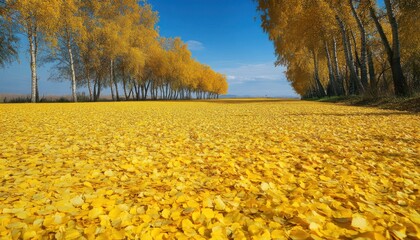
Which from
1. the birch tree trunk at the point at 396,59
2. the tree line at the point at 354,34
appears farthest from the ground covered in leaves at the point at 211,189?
the tree line at the point at 354,34

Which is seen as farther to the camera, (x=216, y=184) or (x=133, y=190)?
(x=216, y=184)

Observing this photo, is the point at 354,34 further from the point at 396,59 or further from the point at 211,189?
the point at 211,189

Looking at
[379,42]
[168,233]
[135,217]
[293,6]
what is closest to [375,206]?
[168,233]

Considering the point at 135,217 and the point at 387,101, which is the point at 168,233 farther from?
the point at 387,101

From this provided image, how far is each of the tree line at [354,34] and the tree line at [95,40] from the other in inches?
596

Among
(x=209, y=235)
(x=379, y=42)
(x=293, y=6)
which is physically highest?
(x=293, y=6)

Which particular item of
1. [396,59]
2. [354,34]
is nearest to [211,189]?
[396,59]

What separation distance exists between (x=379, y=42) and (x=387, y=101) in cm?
1422

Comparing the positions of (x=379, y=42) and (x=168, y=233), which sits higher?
(x=379, y=42)

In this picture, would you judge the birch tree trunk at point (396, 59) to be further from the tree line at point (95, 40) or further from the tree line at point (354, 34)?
the tree line at point (95, 40)

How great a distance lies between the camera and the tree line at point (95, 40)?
1715cm

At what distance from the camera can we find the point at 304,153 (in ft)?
13.7

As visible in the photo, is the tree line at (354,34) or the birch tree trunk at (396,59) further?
the tree line at (354,34)

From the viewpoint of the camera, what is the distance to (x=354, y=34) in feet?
75.4
